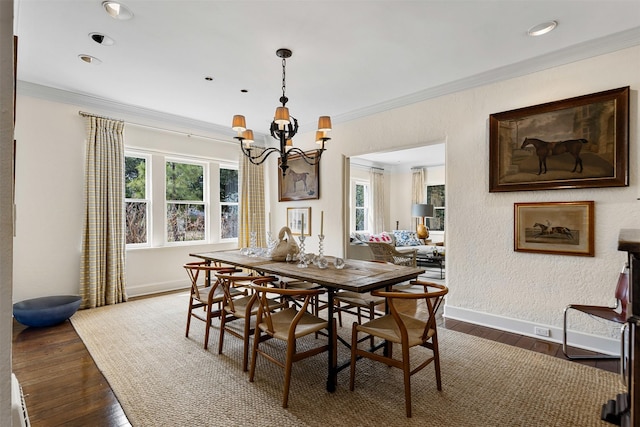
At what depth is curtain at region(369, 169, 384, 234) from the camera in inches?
347

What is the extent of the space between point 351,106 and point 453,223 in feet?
7.06

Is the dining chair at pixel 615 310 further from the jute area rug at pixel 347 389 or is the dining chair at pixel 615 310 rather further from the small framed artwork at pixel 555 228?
the small framed artwork at pixel 555 228

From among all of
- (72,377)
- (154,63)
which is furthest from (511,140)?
(72,377)

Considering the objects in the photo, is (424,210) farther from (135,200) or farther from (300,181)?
(135,200)

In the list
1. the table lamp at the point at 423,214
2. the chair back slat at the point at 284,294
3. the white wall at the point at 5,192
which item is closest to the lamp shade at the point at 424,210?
the table lamp at the point at 423,214

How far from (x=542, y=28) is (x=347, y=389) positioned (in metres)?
3.25

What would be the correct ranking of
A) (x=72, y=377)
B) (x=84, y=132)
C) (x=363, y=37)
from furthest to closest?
(x=84, y=132) < (x=363, y=37) < (x=72, y=377)

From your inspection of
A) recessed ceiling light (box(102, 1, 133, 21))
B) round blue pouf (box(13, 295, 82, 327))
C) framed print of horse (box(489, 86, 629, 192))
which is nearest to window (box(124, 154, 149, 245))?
round blue pouf (box(13, 295, 82, 327))

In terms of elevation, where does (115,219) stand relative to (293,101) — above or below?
below

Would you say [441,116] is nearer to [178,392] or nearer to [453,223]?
[453,223]

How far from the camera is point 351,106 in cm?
452

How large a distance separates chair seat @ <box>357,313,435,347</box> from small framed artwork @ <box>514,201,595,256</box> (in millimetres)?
1768

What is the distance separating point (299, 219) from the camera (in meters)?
5.66

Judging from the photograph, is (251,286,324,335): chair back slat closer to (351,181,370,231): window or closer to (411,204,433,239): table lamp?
(411,204,433,239): table lamp
